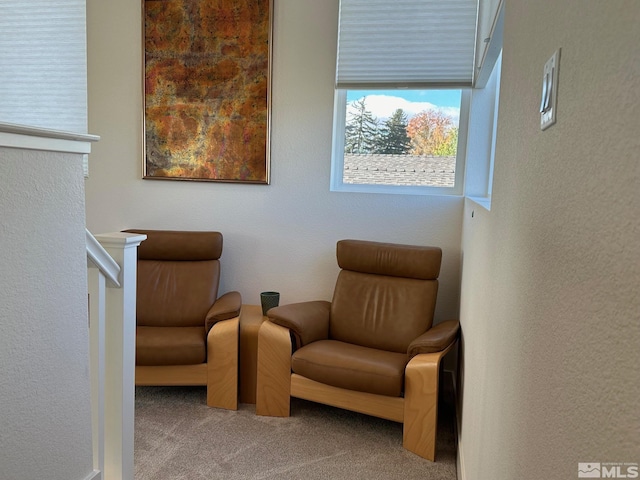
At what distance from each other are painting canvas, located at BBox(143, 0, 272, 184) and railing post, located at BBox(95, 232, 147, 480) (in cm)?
194

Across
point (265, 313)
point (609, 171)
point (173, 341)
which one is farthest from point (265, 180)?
point (609, 171)

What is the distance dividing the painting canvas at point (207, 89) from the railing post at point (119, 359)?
6.36 feet

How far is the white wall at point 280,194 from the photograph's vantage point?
3510 mm

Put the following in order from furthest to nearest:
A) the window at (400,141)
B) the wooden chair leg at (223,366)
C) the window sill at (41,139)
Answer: the window at (400,141) → the wooden chair leg at (223,366) → the window sill at (41,139)

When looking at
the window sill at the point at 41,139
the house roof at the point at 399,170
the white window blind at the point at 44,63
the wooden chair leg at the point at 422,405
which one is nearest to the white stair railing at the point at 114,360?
the window sill at the point at 41,139

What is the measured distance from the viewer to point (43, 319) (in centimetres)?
140

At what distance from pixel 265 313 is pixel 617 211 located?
287 centimetres

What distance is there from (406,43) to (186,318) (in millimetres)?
2301

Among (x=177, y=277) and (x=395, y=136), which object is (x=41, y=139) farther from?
(x=395, y=136)

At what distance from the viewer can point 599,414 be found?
2.08ft

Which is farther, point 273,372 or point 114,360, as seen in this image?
A: point 273,372

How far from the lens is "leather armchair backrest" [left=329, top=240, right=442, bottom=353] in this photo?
3.08 metres

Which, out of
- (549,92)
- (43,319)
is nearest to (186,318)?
(43,319)

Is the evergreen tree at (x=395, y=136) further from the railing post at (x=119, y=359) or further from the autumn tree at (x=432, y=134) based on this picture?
the railing post at (x=119, y=359)
